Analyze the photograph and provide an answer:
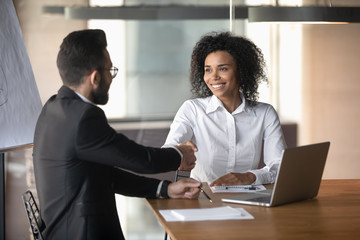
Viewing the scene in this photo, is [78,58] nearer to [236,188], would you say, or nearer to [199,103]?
[236,188]

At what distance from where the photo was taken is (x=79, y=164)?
2.44 m

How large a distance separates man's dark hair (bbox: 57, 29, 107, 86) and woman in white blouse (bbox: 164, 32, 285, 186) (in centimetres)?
104

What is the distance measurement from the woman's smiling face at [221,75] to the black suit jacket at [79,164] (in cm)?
125

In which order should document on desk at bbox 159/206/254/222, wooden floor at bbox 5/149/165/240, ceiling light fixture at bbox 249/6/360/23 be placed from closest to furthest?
document on desk at bbox 159/206/254/222 → ceiling light fixture at bbox 249/6/360/23 → wooden floor at bbox 5/149/165/240

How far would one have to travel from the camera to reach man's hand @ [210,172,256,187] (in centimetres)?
303

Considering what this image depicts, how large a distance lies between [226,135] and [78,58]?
1342 millimetres

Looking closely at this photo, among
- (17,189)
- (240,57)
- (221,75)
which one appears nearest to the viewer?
(221,75)

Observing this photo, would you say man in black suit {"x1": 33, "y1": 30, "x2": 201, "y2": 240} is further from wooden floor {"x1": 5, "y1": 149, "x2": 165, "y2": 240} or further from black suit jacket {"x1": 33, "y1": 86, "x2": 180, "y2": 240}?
wooden floor {"x1": 5, "y1": 149, "x2": 165, "y2": 240}

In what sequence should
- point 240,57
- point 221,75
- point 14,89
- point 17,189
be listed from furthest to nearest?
1. point 17,189
2. point 240,57
3. point 221,75
4. point 14,89

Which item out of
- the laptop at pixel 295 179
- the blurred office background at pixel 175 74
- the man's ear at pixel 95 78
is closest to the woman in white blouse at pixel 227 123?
the laptop at pixel 295 179

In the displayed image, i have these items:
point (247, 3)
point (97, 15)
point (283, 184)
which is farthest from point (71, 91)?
point (247, 3)

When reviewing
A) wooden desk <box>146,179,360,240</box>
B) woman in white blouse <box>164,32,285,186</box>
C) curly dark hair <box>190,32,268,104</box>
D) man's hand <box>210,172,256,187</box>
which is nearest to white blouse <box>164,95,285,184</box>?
woman in white blouse <box>164,32,285,186</box>

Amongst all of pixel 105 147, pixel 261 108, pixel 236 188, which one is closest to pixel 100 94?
pixel 105 147

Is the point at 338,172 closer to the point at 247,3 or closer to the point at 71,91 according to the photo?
the point at 247,3
